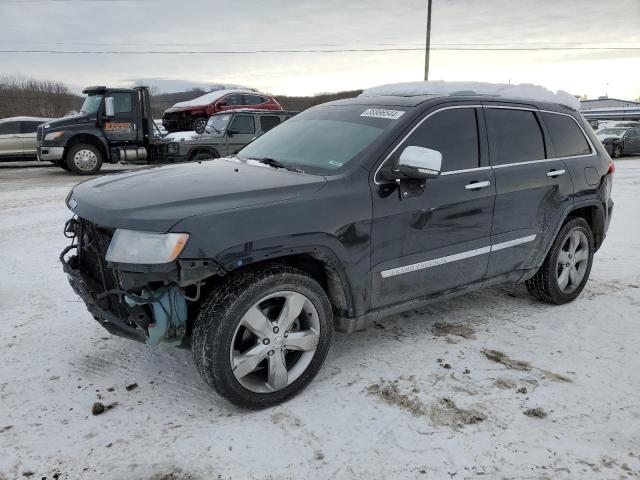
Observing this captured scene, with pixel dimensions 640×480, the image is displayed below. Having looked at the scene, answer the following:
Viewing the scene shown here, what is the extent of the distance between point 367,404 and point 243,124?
10.0m

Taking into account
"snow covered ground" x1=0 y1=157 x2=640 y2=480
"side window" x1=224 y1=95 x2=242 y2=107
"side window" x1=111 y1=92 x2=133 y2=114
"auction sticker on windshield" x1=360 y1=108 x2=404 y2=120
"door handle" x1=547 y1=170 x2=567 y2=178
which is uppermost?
"side window" x1=224 y1=95 x2=242 y2=107

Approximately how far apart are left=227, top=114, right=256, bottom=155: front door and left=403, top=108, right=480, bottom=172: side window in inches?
342

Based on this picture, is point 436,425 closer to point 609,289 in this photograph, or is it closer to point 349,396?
point 349,396

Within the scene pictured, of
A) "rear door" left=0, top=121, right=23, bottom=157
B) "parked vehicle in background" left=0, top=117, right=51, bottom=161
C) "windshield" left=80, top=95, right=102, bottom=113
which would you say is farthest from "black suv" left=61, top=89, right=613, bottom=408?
"rear door" left=0, top=121, right=23, bottom=157

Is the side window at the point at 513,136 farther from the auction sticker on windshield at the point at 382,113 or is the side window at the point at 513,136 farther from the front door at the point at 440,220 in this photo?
the auction sticker on windshield at the point at 382,113

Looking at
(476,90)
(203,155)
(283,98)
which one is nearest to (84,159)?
(203,155)

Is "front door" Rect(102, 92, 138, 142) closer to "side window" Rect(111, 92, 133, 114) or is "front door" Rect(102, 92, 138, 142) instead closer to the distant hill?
"side window" Rect(111, 92, 133, 114)

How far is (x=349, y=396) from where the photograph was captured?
2.99 metres

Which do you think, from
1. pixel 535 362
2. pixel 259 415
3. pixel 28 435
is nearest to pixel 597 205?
pixel 535 362

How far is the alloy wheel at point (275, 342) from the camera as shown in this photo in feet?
9.03

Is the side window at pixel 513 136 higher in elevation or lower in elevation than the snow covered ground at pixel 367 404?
higher

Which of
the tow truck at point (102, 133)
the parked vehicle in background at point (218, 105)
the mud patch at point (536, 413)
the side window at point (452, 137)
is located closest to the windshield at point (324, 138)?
the side window at point (452, 137)

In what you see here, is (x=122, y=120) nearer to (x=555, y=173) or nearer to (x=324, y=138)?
(x=324, y=138)

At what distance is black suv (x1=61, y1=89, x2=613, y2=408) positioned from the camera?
262 centimetres
